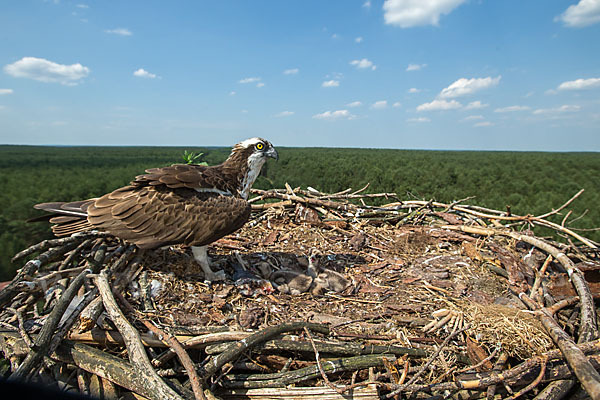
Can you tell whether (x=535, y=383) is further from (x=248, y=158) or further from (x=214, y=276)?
(x=248, y=158)

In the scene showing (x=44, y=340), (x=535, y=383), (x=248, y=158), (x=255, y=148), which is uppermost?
(x=255, y=148)

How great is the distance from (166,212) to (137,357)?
1.82 meters

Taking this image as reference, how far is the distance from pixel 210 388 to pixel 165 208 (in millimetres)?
2101

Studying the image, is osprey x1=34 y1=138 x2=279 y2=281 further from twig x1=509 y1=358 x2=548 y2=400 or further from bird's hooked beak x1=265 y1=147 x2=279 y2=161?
twig x1=509 y1=358 x2=548 y2=400

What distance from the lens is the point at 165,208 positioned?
12.6 ft

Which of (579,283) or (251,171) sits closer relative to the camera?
(579,283)

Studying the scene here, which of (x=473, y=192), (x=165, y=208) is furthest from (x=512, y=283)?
(x=473, y=192)

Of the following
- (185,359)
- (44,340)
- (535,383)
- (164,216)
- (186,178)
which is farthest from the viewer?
(186,178)

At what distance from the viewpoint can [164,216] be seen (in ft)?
12.5

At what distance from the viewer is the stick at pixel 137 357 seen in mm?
2127

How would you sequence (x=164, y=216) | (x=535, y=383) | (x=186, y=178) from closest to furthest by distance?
(x=535, y=383) < (x=164, y=216) < (x=186, y=178)

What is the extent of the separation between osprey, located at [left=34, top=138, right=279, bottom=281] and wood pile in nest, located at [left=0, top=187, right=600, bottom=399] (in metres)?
0.29

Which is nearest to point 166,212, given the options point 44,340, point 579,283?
point 44,340

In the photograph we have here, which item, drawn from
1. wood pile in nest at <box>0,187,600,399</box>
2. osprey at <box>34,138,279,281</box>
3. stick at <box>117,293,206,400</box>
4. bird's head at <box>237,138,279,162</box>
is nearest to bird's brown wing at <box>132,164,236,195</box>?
osprey at <box>34,138,279,281</box>
